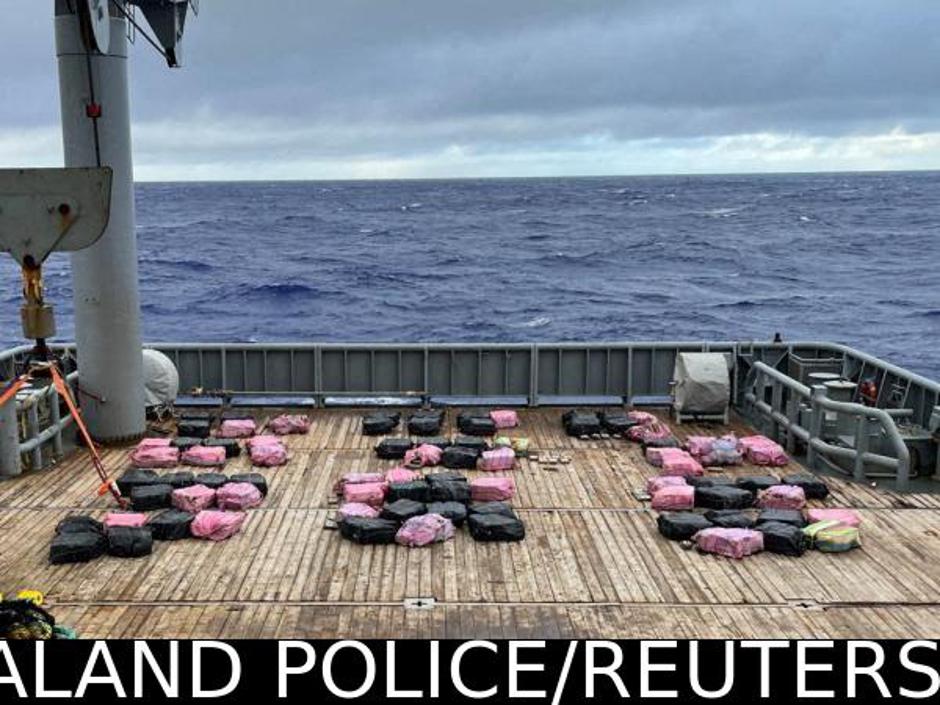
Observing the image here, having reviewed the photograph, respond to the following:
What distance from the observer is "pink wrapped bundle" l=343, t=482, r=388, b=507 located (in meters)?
14.8

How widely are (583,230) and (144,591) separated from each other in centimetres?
10654

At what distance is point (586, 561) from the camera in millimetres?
12883

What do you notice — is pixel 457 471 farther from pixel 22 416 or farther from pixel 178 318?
pixel 178 318

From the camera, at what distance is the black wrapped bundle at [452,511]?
550 inches

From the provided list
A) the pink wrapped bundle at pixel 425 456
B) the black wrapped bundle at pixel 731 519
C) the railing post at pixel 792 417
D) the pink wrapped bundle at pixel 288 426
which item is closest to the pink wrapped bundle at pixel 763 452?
the railing post at pixel 792 417

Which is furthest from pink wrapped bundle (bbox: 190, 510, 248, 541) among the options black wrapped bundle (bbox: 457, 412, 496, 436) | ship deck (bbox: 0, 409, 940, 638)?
black wrapped bundle (bbox: 457, 412, 496, 436)

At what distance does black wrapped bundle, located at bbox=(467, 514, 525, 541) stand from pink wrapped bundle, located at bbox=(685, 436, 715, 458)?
5.06 meters

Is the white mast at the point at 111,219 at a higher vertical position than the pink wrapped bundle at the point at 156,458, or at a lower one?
higher

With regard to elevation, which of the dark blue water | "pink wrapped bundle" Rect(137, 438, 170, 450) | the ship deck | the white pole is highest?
the white pole

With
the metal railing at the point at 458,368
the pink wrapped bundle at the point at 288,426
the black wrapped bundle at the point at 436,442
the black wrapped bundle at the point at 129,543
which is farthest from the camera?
the metal railing at the point at 458,368

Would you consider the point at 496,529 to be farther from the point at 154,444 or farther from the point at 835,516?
the point at 154,444

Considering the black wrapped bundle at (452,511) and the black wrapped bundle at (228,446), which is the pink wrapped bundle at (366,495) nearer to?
the black wrapped bundle at (452,511)

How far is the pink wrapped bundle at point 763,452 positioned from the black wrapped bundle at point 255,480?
27.9ft

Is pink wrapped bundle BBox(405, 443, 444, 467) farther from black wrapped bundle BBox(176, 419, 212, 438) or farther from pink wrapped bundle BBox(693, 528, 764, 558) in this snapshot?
pink wrapped bundle BBox(693, 528, 764, 558)
